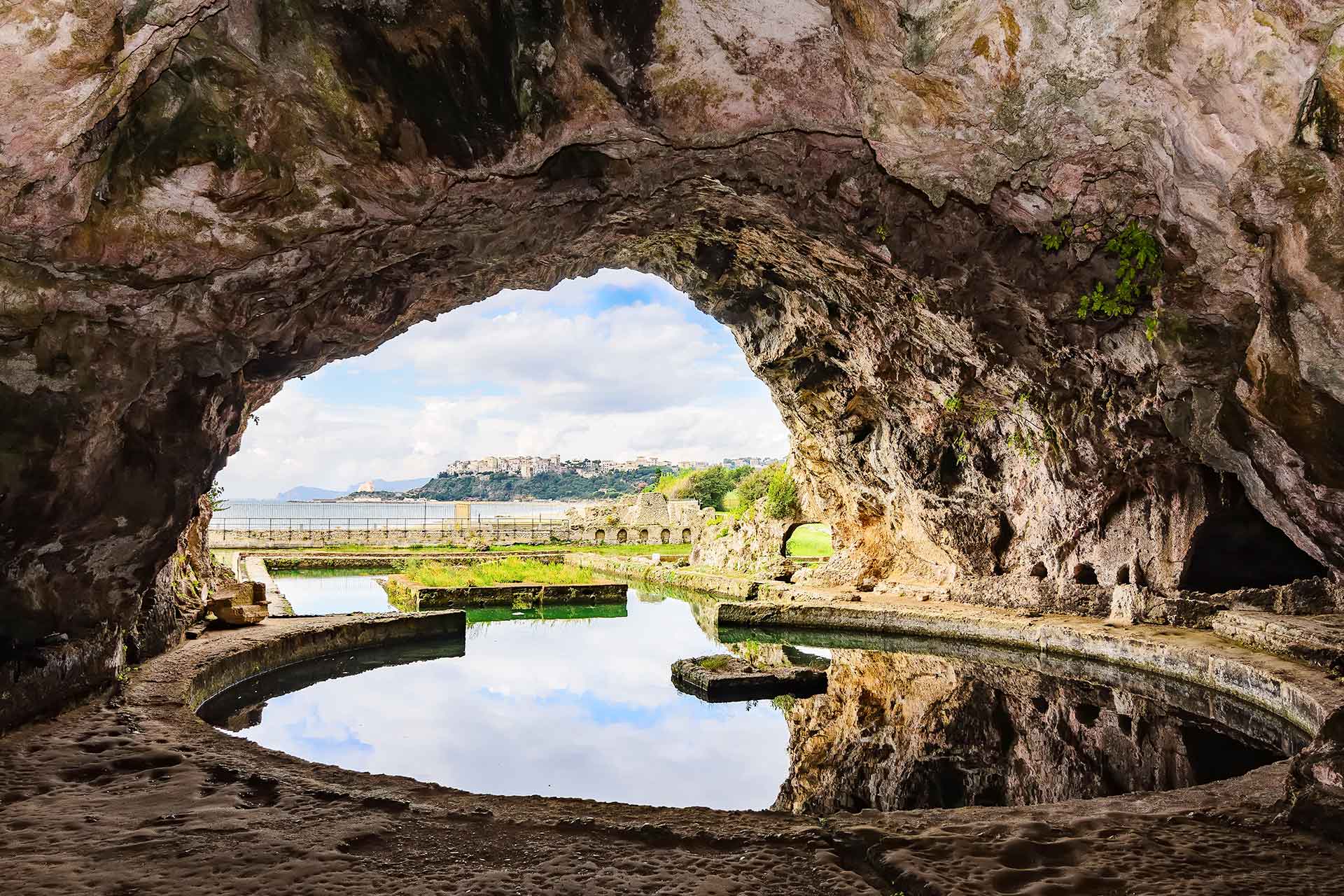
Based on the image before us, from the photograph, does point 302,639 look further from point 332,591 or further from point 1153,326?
point 1153,326

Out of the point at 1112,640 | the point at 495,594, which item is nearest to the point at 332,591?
the point at 495,594

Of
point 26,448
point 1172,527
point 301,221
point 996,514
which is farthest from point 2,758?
point 996,514

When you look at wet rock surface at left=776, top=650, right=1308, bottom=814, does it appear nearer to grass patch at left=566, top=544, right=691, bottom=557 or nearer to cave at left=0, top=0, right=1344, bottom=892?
cave at left=0, top=0, right=1344, bottom=892

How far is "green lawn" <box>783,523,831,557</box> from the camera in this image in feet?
98.1

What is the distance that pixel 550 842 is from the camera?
4383mm

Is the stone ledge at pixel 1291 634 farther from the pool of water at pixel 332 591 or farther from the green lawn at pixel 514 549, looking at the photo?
the green lawn at pixel 514 549

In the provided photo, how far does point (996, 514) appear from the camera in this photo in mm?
16438

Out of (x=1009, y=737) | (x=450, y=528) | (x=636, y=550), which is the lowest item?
(x=1009, y=737)

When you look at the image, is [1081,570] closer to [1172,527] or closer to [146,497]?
[1172,527]

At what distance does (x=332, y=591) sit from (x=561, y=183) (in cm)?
1562

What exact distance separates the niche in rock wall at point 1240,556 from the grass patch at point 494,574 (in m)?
12.5

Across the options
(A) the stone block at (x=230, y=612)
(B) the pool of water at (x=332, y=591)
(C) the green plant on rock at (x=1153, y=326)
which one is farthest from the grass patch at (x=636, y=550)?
(C) the green plant on rock at (x=1153, y=326)

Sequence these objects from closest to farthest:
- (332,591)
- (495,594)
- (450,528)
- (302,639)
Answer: (302,639) → (495,594) → (332,591) → (450,528)

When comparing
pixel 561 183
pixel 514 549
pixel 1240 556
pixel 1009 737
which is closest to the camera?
pixel 561 183
